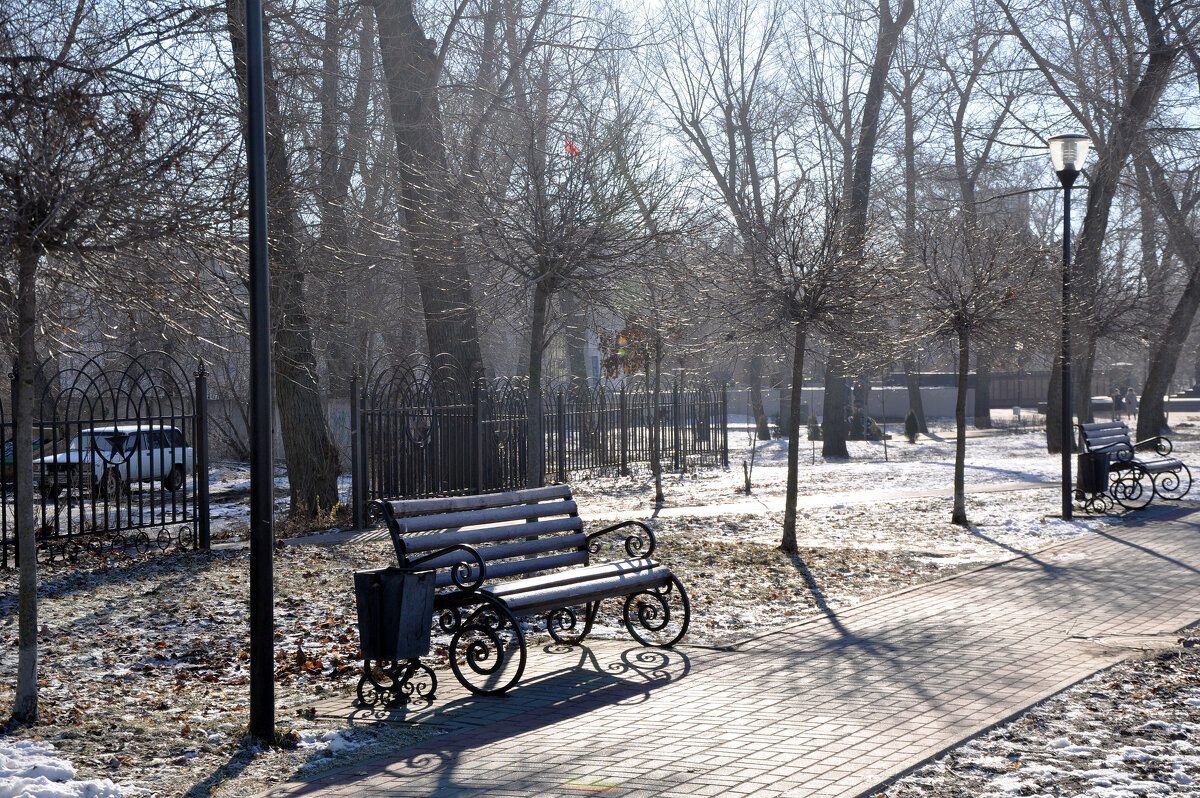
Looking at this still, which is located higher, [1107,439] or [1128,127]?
[1128,127]

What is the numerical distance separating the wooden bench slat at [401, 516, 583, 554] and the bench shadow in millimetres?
765

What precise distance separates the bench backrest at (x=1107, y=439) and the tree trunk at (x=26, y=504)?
13245mm

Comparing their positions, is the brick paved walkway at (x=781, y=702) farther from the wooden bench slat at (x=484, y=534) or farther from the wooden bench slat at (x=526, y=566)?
the wooden bench slat at (x=484, y=534)

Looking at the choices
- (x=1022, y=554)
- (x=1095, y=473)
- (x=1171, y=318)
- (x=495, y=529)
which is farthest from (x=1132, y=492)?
(x=495, y=529)

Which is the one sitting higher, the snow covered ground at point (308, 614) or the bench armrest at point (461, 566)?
the bench armrest at point (461, 566)

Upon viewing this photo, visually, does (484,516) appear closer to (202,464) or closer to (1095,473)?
(202,464)

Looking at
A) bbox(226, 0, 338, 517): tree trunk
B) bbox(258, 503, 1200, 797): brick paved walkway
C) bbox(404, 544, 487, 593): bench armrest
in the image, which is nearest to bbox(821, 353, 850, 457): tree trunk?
bbox(226, 0, 338, 517): tree trunk

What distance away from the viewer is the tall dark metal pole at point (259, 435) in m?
4.95

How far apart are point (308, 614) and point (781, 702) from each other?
3939 mm

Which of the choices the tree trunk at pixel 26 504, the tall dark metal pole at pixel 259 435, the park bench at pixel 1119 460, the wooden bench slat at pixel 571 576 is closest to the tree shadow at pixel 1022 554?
the park bench at pixel 1119 460

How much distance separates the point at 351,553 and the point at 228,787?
670 centimetres

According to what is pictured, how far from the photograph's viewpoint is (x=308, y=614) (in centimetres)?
811

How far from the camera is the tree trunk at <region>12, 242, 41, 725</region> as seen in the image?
17.4 feet

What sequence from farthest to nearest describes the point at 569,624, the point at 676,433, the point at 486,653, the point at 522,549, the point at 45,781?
the point at 676,433, the point at 569,624, the point at 522,549, the point at 486,653, the point at 45,781
